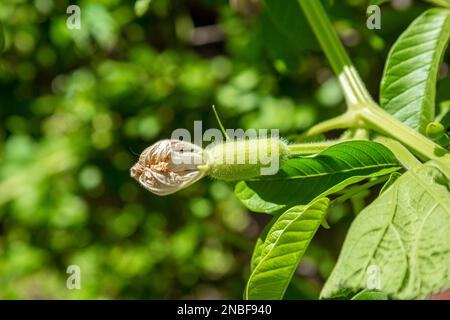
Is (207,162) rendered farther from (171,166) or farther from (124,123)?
(124,123)

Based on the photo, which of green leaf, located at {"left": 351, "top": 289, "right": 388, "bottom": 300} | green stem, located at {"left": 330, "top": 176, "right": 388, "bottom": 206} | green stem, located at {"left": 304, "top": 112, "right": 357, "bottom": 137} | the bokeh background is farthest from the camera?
the bokeh background

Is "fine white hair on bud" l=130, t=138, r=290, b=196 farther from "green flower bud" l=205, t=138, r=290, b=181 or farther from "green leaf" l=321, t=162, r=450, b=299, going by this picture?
"green leaf" l=321, t=162, r=450, b=299

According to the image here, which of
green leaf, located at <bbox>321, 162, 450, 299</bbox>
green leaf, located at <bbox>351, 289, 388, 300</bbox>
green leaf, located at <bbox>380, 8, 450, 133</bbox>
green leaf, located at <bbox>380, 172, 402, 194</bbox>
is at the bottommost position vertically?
green leaf, located at <bbox>351, 289, 388, 300</bbox>

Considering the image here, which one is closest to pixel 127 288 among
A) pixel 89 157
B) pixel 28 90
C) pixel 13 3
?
pixel 89 157

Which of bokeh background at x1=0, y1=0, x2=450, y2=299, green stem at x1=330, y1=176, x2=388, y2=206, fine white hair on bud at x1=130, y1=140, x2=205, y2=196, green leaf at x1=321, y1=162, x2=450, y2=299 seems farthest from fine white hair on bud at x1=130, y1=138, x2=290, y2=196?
bokeh background at x1=0, y1=0, x2=450, y2=299

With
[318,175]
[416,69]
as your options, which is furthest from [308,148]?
[416,69]

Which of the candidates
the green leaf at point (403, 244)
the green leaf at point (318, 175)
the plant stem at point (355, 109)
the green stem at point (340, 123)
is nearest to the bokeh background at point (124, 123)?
the plant stem at point (355, 109)

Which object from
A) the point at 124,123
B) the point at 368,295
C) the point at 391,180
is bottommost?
the point at 368,295
